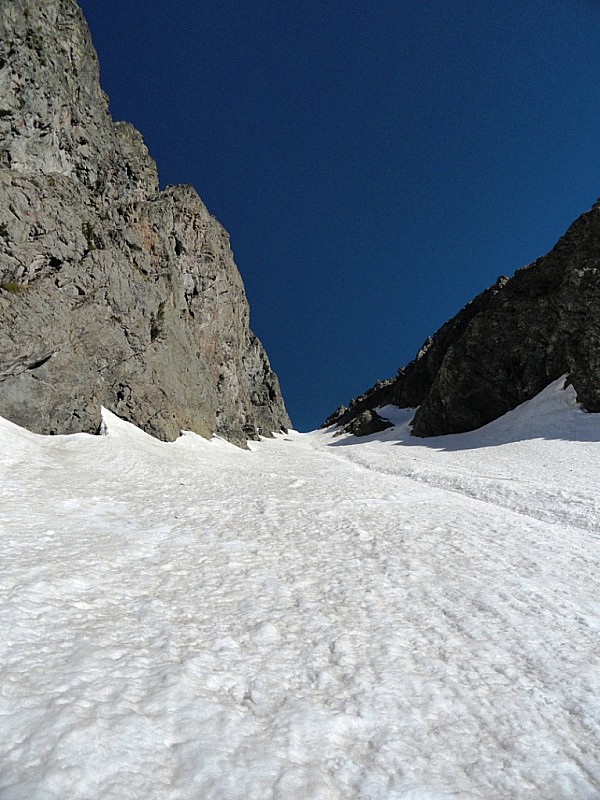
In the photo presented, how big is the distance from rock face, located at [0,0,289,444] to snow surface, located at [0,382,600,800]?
9.13 meters

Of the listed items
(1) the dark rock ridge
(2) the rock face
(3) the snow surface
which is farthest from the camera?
(1) the dark rock ridge

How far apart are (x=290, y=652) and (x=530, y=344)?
43.4 m

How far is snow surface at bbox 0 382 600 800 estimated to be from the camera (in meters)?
2.85

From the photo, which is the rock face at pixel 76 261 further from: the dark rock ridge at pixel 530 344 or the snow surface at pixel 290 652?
the dark rock ridge at pixel 530 344

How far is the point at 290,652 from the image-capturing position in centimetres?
444

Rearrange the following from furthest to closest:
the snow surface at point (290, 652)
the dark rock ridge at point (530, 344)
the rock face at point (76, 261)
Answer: the dark rock ridge at point (530, 344)
the rock face at point (76, 261)
the snow surface at point (290, 652)

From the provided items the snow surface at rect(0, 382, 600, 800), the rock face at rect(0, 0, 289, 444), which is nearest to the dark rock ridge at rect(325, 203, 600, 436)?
the rock face at rect(0, 0, 289, 444)

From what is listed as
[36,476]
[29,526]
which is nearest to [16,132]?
[36,476]

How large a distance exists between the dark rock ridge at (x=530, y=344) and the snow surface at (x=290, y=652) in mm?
29266

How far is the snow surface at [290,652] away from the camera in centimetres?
285

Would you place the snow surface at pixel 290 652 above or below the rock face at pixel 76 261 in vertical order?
below

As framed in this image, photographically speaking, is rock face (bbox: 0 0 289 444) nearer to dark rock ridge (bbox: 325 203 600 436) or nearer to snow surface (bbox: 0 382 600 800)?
snow surface (bbox: 0 382 600 800)

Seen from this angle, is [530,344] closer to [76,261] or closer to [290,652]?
[76,261]

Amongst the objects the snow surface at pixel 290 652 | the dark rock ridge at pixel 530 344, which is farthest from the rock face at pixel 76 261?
the dark rock ridge at pixel 530 344
